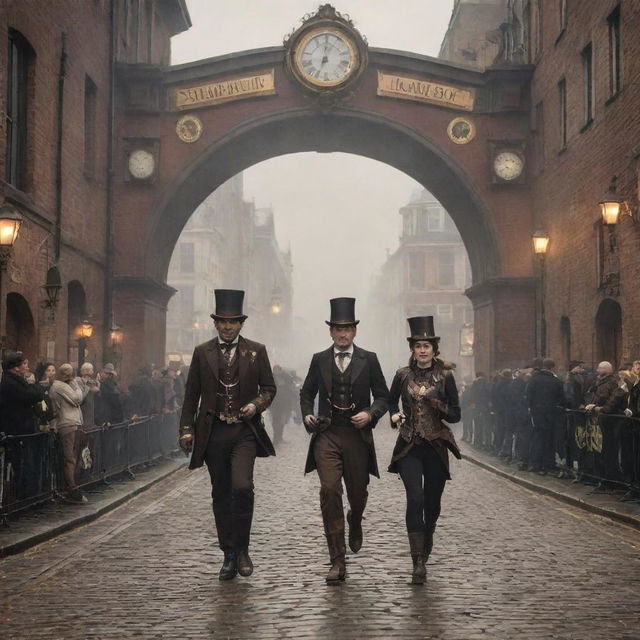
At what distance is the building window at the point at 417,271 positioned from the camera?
74.1m

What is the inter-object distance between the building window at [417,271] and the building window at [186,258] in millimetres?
16771

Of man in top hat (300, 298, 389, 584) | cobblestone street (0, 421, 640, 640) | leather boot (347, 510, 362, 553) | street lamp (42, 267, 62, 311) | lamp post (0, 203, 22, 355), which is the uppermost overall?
lamp post (0, 203, 22, 355)

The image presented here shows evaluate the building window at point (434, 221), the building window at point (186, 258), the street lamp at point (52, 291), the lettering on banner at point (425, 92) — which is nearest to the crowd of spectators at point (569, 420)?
the lettering on banner at point (425, 92)

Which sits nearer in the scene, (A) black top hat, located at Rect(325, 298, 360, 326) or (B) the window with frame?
(A) black top hat, located at Rect(325, 298, 360, 326)

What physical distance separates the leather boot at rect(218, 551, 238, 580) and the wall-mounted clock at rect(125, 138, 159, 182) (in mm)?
19354

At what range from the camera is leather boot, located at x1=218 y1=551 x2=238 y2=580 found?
808 cm

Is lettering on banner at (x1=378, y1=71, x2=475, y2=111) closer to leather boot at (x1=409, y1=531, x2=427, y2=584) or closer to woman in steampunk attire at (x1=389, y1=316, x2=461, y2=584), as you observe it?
woman in steampunk attire at (x1=389, y1=316, x2=461, y2=584)

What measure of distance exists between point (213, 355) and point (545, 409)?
9400 millimetres

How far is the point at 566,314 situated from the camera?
23391 mm

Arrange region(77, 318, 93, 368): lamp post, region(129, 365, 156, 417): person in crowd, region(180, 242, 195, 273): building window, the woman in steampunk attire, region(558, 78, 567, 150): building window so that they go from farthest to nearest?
region(180, 242, 195, 273): building window, region(558, 78, 567, 150): building window, region(77, 318, 93, 368): lamp post, region(129, 365, 156, 417): person in crowd, the woman in steampunk attire

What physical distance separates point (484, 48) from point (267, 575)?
32.9 meters

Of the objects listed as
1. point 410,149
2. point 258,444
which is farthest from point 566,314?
point 258,444

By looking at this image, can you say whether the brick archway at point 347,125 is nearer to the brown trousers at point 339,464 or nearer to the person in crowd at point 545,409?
the person in crowd at point 545,409

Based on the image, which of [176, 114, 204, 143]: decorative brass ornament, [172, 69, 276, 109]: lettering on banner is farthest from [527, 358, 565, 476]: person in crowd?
[176, 114, 204, 143]: decorative brass ornament
